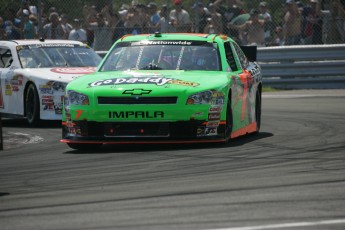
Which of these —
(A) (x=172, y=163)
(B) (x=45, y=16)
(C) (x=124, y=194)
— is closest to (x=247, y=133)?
(A) (x=172, y=163)

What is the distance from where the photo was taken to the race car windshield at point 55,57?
616 inches

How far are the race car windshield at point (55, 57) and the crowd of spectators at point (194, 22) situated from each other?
4.94m

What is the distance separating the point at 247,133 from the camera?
12.9m

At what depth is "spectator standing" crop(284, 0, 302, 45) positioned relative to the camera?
20.7 metres

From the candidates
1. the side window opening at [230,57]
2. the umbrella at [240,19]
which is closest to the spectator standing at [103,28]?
the umbrella at [240,19]

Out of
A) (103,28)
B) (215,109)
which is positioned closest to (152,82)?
(215,109)

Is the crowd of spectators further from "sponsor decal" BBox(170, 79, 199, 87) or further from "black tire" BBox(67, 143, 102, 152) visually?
"sponsor decal" BBox(170, 79, 199, 87)

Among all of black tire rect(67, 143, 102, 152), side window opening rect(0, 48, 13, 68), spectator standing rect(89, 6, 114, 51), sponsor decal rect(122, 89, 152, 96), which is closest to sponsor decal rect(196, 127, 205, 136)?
sponsor decal rect(122, 89, 152, 96)

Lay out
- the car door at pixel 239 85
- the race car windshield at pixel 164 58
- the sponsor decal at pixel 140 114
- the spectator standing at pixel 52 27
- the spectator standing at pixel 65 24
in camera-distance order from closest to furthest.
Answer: the sponsor decal at pixel 140 114 → the car door at pixel 239 85 → the race car windshield at pixel 164 58 → the spectator standing at pixel 52 27 → the spectator standing at pixel 65 24

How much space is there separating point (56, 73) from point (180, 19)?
6.75 metres

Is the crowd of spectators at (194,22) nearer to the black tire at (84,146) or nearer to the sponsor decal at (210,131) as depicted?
the black tire at (84,146)

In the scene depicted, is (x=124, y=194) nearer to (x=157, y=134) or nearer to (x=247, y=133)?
(x=157, y=134)

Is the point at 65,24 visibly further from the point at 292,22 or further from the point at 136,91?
the point at 136,91

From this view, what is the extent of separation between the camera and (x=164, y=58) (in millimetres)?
12039
